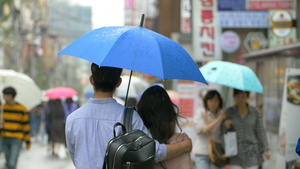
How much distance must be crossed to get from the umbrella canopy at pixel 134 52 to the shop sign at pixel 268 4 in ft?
26.4

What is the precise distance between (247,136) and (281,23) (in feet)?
19.7

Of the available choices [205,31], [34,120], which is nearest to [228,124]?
[205,31]

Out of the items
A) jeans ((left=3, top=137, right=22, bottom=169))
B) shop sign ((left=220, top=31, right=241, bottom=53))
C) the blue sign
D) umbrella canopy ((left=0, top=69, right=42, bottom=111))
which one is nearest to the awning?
shop sign ((left=220, top=31, right=241, bottom=53))

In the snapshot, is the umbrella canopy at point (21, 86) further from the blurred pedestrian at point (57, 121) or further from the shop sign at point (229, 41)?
the shop sign at point (229, 41)

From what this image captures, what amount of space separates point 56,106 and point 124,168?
435 inches

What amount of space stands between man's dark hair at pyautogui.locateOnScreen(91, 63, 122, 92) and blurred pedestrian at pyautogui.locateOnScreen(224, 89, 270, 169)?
293 centimetres

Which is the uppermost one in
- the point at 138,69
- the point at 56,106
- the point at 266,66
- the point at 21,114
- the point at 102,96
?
the point at 138,69

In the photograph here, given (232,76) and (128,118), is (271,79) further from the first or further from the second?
(128,118)

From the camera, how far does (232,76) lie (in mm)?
5746

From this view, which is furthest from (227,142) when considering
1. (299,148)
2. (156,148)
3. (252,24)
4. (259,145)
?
(252,24)

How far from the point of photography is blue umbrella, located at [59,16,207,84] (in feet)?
10.2

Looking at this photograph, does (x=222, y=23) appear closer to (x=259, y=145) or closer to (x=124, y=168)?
(x=259, y=145)

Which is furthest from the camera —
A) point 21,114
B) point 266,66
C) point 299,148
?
point 266,66

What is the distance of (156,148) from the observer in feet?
10.5
